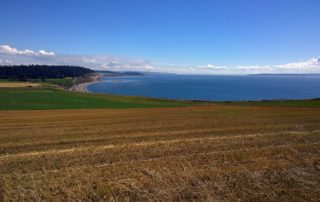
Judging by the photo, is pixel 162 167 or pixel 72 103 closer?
pixel 162 167

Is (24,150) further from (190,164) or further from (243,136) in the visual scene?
(243,136)

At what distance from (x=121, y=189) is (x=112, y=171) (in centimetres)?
198

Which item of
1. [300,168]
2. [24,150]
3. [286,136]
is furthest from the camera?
[286,136]

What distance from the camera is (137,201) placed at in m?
7.86

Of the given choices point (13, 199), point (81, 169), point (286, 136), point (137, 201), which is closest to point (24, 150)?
point (81, 169)

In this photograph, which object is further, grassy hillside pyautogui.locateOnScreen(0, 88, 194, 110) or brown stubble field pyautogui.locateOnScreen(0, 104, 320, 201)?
grassy hillside pyautogui.locateOnScreen(0, 88, 194, 110)

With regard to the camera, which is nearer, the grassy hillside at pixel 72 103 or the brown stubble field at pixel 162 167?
the brown stubble field at pixel 162 167

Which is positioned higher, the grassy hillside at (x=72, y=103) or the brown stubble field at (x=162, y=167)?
the brown stubble field at (x=162, y=167)

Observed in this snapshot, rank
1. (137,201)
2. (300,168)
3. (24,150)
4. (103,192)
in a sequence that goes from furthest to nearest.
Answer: (24,150), (300,168), (103,192), (137,201)

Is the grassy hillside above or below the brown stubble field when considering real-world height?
below

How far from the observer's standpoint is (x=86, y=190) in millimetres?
8641

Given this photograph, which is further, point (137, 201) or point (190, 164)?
point (190, 164)

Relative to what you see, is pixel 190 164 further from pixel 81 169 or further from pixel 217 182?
pixel 81 169

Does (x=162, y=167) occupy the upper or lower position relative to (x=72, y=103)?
upper
